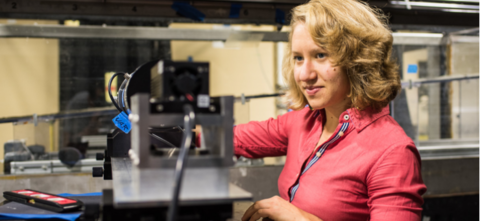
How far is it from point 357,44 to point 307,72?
0.56 ft

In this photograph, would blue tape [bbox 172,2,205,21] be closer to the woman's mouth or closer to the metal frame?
the woman's mouth

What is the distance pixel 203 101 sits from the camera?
2.38 ft

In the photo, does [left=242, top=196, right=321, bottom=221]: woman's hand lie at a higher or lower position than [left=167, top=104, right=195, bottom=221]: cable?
lower

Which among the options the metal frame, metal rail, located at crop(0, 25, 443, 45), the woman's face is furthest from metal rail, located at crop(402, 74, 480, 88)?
the metal frame

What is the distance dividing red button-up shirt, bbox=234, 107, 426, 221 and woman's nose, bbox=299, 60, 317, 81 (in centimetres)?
18

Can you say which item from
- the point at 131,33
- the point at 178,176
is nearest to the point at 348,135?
the point at 178,176

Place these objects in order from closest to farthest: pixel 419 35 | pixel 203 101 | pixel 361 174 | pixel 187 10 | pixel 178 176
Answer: pixel 178 176 < pixel 203 101 < pixel 361 174 < pixel 187 10 < pixel 419 35

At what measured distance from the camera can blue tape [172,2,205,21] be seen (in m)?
2.18

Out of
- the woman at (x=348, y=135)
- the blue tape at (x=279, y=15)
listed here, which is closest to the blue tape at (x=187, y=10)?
the blue tape at (x=279, y=15)

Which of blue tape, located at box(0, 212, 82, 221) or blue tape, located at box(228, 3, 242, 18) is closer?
blue tape, located at box(0, 212, 82, 221)

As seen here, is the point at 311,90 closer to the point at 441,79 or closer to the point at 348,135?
the point at 348,135

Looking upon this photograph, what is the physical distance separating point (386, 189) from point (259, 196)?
5.68 ft

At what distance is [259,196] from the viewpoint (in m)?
2.66

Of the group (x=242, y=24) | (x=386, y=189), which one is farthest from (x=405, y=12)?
(x=386, y=189)
